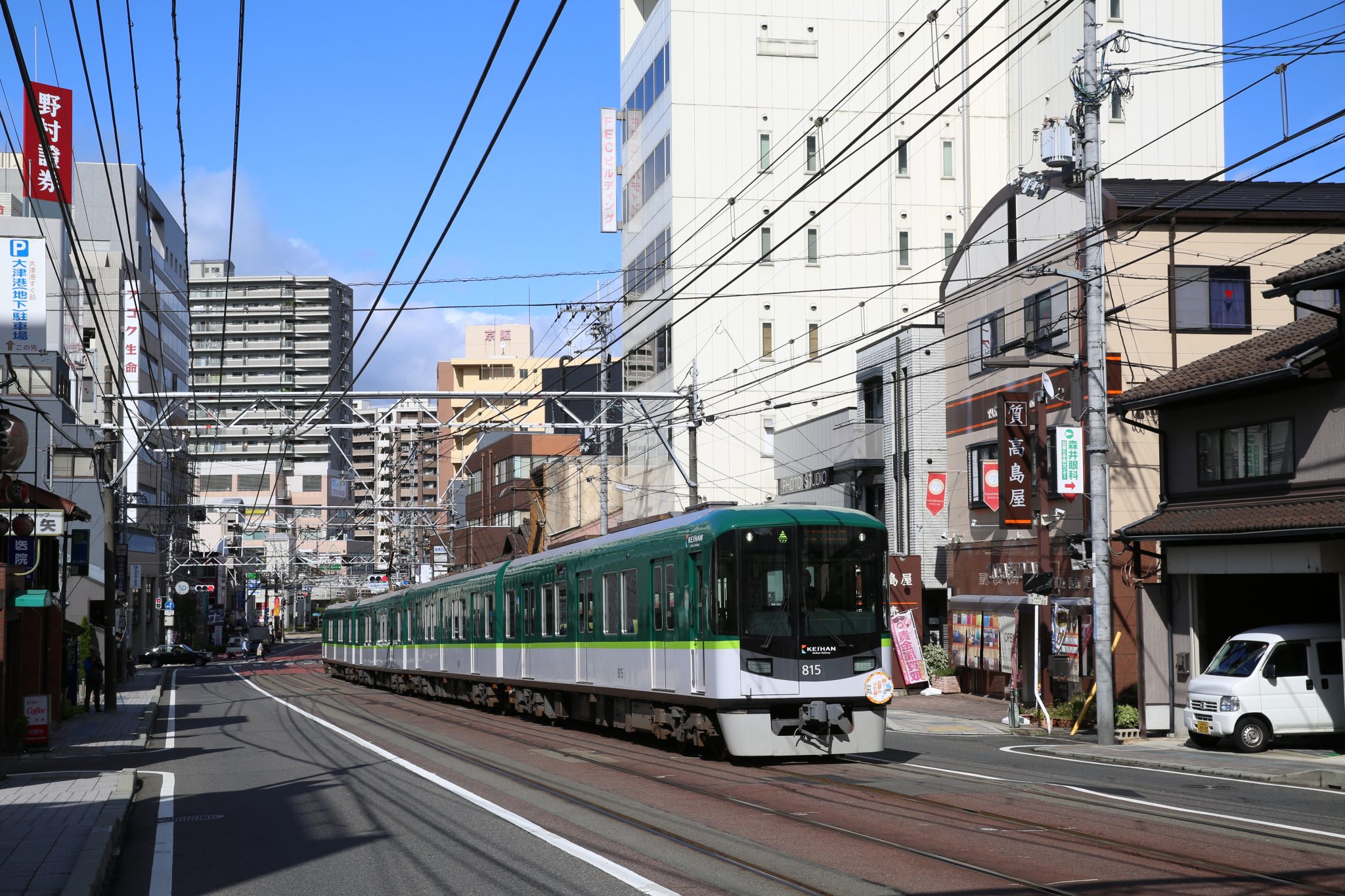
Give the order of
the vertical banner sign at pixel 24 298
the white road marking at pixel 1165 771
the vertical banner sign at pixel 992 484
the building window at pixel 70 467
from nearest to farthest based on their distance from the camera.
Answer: the white road marking at pixel 1165 771 < the vertical banner sign at pixel 992 484 < the vertical banner sign at pixel 24 298 < the building window at pixel 70 467

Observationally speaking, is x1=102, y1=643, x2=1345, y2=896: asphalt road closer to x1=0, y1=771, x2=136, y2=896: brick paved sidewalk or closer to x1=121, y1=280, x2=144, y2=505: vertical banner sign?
x1=0, y1=771, x2=136, y2=896: brick paved sidewalk

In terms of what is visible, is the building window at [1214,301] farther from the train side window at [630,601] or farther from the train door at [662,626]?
the train door at [662,626]

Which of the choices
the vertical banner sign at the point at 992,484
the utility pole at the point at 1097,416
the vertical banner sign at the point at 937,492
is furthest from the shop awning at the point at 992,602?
the utility pole at the point at 1097,416

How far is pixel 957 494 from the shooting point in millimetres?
35438

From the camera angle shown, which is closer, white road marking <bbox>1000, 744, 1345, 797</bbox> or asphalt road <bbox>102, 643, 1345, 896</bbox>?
asphalt road <bbox>102, 643, 1345, 896</bbox>

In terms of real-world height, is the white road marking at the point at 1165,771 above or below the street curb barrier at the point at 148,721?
above

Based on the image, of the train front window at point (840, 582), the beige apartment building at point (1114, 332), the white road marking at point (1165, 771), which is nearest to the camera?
the white road marking at point (1165, 771)

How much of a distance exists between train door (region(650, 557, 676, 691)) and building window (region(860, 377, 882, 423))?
20504 mm

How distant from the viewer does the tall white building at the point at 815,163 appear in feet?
161

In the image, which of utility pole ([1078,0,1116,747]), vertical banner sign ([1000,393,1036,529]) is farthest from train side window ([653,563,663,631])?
vertical banner sign ([1000,393,1036,529])

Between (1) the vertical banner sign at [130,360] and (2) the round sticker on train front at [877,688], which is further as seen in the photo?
(1) the vertical banner sign at [130,360]

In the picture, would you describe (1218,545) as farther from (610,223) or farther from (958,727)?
(610,223)

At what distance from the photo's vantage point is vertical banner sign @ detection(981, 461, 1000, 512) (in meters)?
30.8

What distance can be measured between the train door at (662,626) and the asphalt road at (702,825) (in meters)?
1.11
